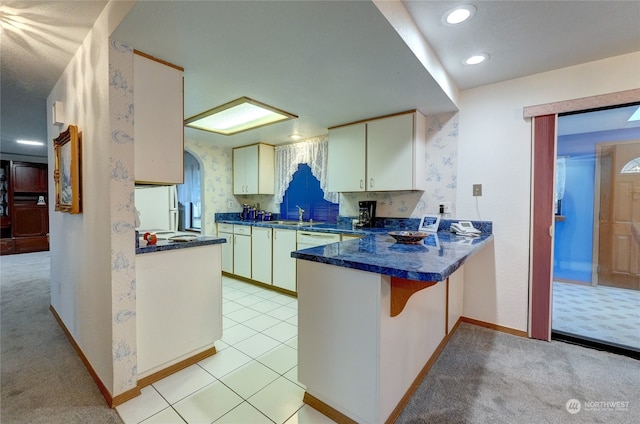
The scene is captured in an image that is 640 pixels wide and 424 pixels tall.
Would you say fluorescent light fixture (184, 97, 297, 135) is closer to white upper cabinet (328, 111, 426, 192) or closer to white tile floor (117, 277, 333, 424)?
white upper cabinet (328, 111, 426, 192)

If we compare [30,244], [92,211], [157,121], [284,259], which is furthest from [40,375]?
[30,244]

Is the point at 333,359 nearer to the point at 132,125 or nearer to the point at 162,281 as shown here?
the point at 162,281

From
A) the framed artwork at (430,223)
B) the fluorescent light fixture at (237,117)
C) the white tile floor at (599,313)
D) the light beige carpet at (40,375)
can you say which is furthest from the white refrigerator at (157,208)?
the white tile floor at (599,313)

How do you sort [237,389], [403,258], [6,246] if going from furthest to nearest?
[6,246] → [237,389] → [403,258]

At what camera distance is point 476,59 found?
2.15 m

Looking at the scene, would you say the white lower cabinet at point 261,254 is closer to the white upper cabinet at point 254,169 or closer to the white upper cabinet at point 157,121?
the white upper cabinet at point 254,169

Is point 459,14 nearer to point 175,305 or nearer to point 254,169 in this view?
point 175,305

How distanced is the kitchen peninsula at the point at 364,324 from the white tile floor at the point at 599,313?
1.82 m

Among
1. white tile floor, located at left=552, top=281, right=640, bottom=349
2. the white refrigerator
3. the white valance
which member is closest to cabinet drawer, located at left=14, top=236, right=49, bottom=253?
the white refrigerator

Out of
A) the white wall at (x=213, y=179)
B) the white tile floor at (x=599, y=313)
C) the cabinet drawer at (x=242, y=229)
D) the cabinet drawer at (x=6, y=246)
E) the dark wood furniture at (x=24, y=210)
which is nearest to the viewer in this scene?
the white tile floor at (x=599, y=313)

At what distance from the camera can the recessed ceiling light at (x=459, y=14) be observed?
1577mm

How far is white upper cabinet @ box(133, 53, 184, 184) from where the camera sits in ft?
5.61

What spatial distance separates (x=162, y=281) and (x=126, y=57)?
142 centimetres

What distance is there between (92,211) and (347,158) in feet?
8.11
